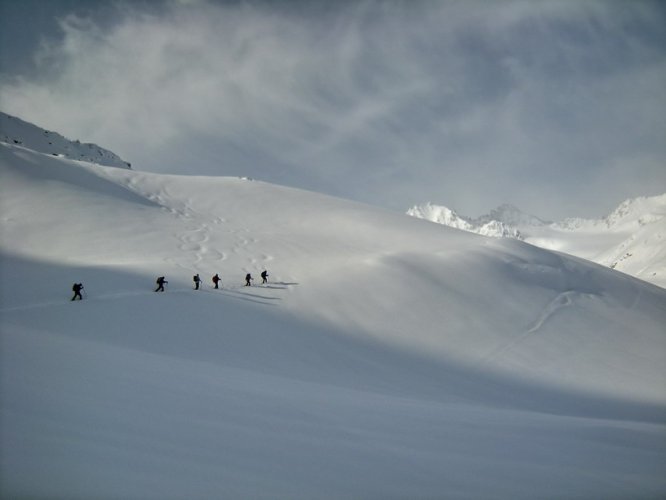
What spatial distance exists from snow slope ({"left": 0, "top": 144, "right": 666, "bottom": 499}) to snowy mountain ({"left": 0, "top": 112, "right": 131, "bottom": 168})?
121083 millimetres

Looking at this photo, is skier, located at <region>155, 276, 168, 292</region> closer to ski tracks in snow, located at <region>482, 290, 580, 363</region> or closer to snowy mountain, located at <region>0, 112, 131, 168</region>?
ski tracks in snow, located at <region>482, 290, 580, 363</region>

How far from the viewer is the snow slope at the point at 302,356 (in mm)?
4559

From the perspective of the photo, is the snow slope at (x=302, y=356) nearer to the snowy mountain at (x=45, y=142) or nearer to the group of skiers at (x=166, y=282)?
the group of skiers at (x=166, y=282)

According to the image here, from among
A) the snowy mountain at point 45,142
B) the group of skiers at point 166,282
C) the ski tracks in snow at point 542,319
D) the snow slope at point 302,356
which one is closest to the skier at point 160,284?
the group of skiers at point 166,282

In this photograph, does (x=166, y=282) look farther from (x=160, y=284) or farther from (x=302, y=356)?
(x=302, y=356)

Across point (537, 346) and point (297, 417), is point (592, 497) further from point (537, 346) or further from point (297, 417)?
point (537, 346)

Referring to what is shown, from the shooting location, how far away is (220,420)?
18.7 ft

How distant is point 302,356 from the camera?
13781 mm

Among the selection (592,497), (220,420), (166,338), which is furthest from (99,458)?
(166,338)

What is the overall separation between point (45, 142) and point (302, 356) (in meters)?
163

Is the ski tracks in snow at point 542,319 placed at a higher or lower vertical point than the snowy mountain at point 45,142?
lower

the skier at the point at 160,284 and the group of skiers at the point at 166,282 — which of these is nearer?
the group of skiers at the point at 166,282

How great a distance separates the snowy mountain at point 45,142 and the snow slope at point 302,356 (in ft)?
397

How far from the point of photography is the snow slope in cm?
456
